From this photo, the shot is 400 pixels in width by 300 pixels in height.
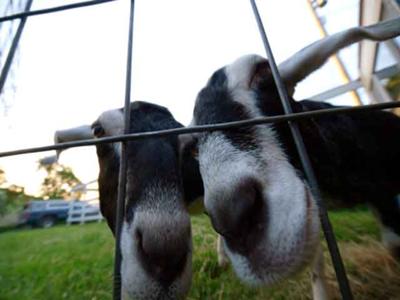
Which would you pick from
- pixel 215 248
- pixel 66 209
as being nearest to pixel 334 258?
pixel 215 248

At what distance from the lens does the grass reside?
7.75 feet

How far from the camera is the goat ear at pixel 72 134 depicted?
8.63ft

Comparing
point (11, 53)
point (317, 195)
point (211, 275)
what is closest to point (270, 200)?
point (317, 195)

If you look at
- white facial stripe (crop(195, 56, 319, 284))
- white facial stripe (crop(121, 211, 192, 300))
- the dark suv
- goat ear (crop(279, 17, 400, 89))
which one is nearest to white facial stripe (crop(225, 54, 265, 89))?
goat ear (crop(279, 17, 400, 89))

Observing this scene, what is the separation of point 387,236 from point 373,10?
13.9 feet

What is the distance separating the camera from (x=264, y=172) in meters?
1.19

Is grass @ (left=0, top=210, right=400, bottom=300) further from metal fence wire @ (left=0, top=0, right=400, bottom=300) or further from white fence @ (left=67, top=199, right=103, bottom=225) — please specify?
white fence @ (left=67, top=199, right=103, bottom=225)

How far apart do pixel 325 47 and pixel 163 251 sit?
1292mm

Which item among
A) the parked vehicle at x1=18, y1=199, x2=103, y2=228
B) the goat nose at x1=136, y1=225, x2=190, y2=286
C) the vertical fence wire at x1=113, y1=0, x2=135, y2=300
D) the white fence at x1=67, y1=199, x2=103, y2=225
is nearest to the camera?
the vertical fence wire at x1=113, y1=0, x2=135, y2=300

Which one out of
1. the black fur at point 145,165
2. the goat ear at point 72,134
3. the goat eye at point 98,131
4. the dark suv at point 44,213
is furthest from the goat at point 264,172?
the dark suv at point 44,213

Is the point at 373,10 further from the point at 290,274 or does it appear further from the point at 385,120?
the point at 290,274

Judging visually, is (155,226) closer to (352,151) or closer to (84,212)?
Answer: (352,151)

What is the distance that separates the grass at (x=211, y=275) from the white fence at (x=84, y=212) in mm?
12059

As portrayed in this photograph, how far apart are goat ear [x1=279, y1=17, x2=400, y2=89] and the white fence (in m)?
16.0
